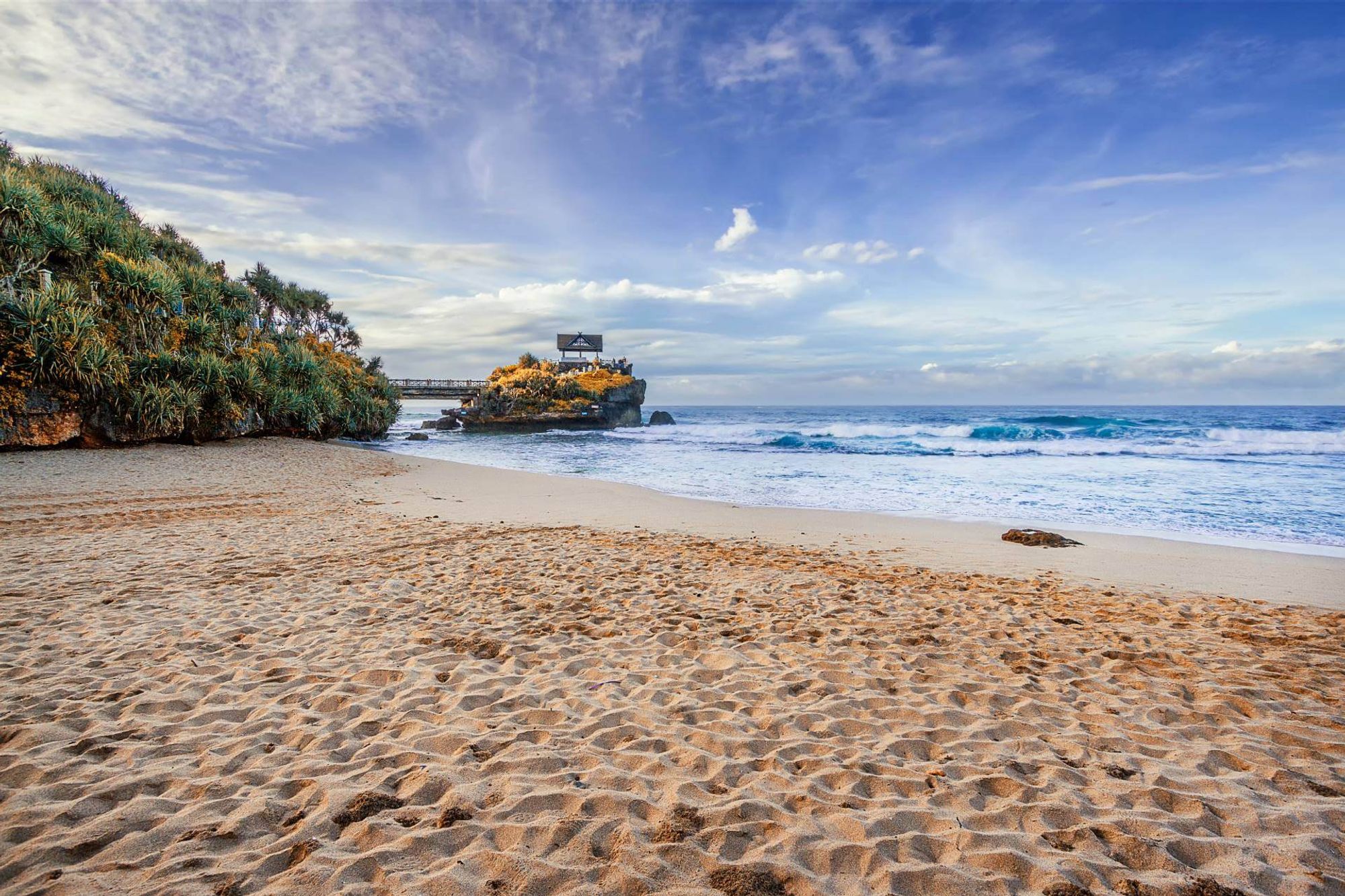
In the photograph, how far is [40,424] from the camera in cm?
1688

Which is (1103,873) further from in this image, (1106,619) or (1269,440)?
(1269,440)

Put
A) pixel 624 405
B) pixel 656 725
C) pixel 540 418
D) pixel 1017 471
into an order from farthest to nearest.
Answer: pixel 624 405, pixel 540 418, pixel 1017 471, pixel 656 725

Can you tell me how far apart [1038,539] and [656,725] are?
845 centimetres

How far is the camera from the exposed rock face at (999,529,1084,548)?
9391mm

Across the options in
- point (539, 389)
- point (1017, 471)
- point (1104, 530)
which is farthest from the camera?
point (539, 389)

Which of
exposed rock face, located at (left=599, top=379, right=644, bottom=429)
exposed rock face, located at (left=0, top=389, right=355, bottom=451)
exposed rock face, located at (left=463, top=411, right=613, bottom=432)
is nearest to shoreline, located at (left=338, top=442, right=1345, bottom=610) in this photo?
exposed rock face, located at (left=0, top=389, right=355, bottom=451)

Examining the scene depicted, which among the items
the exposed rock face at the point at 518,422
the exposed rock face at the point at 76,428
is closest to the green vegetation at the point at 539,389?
the exposed rock face at the point at 518,422

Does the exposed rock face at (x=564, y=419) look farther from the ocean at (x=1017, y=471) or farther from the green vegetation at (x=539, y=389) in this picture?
the ocean at (x=1017, y=471)

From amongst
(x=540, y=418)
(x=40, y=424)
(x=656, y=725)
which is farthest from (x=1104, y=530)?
(x=540, y=418)

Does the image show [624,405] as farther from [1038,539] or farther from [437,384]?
[1038,539]

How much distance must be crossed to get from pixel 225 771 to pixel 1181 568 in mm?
10664

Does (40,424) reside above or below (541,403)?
below

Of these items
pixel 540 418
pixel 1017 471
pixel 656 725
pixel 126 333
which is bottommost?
pixel 656 725

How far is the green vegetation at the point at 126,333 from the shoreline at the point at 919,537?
10176mm
